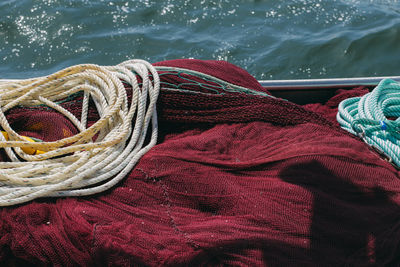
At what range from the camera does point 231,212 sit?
1705 millimetres

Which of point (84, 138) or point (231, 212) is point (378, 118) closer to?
point (231, 212)

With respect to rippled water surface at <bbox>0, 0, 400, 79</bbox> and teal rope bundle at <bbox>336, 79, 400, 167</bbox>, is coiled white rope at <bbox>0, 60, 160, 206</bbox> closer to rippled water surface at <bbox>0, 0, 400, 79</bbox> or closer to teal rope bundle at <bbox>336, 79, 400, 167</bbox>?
teal rope bundle at <bbox>336, 79, 400, 167</bbox>

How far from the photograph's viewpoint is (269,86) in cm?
320

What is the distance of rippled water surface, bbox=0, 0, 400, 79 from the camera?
5.25m

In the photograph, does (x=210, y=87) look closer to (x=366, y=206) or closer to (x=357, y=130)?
(x=357, y=130)

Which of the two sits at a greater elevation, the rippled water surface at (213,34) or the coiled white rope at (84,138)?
the coiled white rope at (84,138)

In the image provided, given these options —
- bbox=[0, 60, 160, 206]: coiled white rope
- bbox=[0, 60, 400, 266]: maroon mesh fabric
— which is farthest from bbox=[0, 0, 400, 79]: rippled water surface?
bbox=[0, 60, 400, 266]: maroon mesh fabric

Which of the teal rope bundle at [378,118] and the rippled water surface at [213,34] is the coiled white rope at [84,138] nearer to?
the teal rope bundle at [378,118]

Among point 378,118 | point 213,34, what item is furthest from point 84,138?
point 213,34

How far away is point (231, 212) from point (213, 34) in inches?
181

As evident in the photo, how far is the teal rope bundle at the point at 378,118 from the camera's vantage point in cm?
216

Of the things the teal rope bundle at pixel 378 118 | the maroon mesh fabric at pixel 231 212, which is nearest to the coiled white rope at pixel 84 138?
the maroon mesh fabric at pixel 231 212

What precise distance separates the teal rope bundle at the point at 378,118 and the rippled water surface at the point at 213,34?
2.51m

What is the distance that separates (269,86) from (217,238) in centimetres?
188
